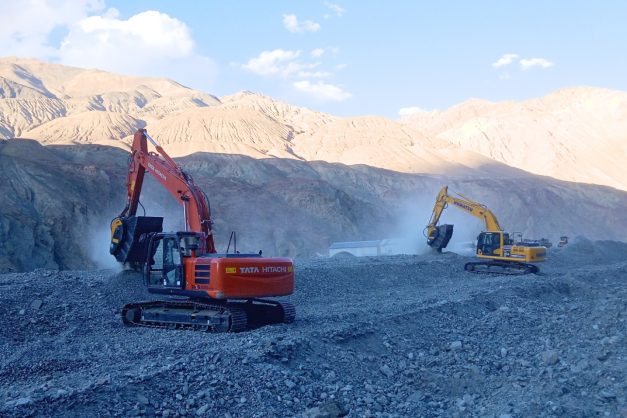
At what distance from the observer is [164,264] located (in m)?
11.3

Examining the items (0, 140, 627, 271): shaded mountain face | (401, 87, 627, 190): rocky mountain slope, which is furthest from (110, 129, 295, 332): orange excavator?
(401, 87, 627, 190): rocky mountain slope

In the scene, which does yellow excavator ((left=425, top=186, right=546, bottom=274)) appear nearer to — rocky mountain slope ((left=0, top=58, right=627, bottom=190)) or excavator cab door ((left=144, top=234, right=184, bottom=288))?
excavator cab door ((left=144, top=234, right=184, bottom=288))

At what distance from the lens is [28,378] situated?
8.23m

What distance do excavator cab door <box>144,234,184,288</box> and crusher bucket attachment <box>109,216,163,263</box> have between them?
135 centimetres

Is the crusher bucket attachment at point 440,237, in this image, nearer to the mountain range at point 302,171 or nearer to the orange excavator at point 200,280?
the mountain range at point 302,171

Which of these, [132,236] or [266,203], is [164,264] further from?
[266,203]

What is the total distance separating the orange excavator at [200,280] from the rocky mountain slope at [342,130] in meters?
57.8

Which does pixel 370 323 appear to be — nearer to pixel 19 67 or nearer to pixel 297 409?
pixel 297 409

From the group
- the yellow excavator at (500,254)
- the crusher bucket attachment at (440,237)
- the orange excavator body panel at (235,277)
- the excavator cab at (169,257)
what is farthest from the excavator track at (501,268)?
A: the excavator cab at (169,257)

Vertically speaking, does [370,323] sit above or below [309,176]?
below

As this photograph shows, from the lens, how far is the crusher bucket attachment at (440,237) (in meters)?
26.7

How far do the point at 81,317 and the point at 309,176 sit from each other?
5196 cm

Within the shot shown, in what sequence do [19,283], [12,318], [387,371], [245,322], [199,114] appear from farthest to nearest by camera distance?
[199,114] < [19,283] < [12,318] < [245,322] < [387,371]

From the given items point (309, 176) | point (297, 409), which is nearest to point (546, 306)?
point (297, 409)
